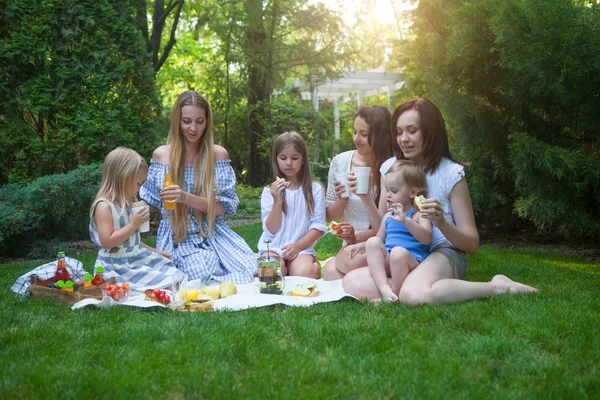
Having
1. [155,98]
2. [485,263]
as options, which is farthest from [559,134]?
[155,98]

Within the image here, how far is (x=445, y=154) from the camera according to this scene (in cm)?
434

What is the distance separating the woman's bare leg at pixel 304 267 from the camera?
17.0 ft

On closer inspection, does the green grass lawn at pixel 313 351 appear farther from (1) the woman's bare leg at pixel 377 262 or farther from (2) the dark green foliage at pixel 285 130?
(2) the dark green foliage at pixel 285 130

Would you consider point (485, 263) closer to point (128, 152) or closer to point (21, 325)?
point (128, 152)

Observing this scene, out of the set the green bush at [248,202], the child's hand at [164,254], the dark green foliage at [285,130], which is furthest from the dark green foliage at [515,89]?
the dark green foliage at [285,130]

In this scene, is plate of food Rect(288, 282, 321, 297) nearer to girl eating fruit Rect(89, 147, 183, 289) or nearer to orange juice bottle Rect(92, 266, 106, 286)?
girl eating fruit Rect(89, 147, 183, 289)

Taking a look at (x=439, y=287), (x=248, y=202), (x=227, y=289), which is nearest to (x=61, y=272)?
(x=227, y=289)

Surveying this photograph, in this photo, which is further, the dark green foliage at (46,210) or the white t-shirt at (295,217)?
the dark green foliage at (46,210)

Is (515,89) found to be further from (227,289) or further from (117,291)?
(117,291)

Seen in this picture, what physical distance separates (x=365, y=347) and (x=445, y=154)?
183cm

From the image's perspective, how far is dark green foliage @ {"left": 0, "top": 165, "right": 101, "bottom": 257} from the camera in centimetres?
648

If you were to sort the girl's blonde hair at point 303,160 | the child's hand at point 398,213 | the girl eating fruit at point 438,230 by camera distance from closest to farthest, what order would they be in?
the child's hand at point 398,213 < the girl eating fruit at point 438,230 < the girl's blonde hair at point 303,160

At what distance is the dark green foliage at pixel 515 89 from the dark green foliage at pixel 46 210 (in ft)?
13.5

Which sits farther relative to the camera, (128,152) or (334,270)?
(334,270)
